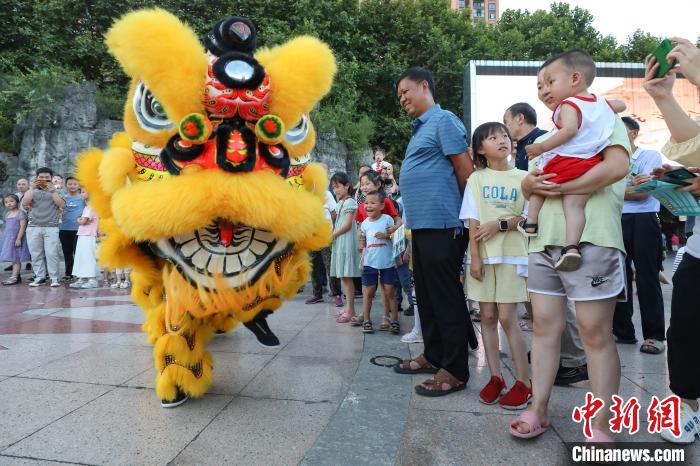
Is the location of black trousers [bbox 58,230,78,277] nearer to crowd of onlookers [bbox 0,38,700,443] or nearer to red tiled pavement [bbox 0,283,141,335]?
red tiled pavement [bbox 0,283,141,335]

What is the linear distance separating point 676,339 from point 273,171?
2128mm

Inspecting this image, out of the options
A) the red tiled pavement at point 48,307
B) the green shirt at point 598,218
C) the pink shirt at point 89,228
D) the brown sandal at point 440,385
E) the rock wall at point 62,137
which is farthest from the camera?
the rock wall at point 62,137

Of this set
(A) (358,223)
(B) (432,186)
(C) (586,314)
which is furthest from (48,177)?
(C) (586,314)

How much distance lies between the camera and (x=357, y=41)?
757 inches

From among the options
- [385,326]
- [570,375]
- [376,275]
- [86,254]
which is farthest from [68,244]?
[570,375]

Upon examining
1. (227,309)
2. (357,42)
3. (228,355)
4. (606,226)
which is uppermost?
(357,42)

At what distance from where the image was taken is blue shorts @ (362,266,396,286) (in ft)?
15.0

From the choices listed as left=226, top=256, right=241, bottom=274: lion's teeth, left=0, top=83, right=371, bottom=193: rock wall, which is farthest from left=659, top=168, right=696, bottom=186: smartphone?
left=0, top=83, right=371, bottom=193: rock wall

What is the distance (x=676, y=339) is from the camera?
2.13 metres

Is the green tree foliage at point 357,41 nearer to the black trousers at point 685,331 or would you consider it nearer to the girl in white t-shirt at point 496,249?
the girl in white t-shirt at point 496,249

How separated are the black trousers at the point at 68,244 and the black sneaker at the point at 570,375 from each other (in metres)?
8.05

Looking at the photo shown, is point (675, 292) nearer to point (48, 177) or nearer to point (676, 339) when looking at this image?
point (676, 339)

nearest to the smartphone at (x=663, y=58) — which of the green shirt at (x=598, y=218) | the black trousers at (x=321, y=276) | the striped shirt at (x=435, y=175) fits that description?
the green shirt at (x=598, y=218)

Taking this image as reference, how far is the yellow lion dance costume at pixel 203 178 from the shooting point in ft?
7.24
